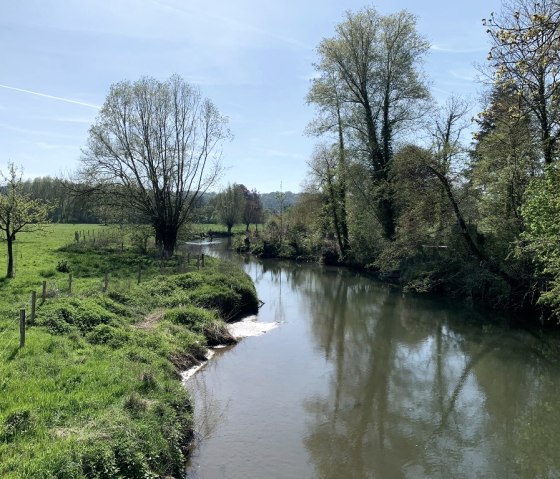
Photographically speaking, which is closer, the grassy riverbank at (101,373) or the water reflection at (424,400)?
the grassy riverbank at (101,373)

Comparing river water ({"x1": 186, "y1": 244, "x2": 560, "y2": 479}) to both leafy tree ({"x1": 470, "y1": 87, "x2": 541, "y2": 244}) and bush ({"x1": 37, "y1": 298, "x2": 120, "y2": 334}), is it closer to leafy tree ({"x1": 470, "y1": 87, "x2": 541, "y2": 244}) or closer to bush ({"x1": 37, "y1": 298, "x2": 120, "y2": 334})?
bush ({"x1": 37, "y1": 298, "x2": 120, "y2": 334})

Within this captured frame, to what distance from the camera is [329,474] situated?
804cm

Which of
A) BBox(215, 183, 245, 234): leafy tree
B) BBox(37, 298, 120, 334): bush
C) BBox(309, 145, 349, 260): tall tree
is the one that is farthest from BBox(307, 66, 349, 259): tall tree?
BBox(215, 183, 245, 234): leafy tree

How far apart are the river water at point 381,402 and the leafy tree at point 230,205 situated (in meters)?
57.7

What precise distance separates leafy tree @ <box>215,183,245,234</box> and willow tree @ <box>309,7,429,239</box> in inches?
1758

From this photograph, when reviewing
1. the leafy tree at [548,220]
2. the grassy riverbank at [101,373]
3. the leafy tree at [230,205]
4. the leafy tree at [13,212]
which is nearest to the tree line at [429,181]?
the leafy tree at [548,220]

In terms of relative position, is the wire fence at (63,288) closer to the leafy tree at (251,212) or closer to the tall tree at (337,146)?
the tall tree at (337,146)

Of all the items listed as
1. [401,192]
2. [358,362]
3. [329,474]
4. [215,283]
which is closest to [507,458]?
[329,474]

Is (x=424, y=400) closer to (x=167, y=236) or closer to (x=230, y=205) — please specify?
(x=167, y=236)

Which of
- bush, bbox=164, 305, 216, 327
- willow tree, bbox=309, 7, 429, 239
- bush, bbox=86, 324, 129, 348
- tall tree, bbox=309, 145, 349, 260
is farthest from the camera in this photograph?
tall tree, bbox=309, 145, 349, 260

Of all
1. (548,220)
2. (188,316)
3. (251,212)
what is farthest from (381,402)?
(251,212)

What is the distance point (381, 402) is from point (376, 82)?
26226 millimetres

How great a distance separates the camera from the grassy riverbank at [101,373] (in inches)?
254

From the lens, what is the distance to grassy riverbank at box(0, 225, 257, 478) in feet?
21.2
